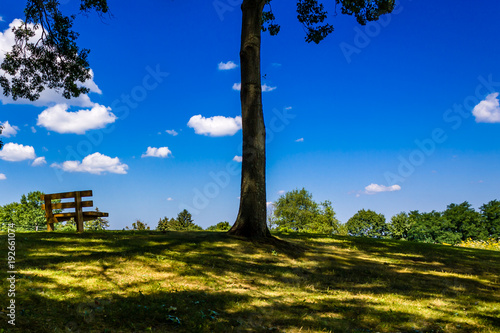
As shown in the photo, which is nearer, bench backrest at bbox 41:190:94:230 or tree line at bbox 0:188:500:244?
bench backrest at bbox 41:190:94:230

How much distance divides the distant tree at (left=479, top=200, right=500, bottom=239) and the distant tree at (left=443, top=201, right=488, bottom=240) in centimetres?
76

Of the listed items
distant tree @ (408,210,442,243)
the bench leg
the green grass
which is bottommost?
distant tree @ (408,210,442,243)

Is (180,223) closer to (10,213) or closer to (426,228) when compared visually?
(10,213)

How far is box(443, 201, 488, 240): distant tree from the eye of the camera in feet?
185

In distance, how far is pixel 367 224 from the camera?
258 feet

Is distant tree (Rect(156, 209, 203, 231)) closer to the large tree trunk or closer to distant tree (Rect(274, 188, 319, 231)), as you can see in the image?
distant tree (Rect(274, 188, 319, 231))

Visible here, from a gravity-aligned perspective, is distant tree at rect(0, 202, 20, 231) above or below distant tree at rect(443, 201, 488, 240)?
above

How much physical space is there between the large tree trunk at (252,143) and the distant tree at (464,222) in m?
61.0

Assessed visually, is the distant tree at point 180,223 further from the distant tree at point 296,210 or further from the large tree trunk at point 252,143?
the large tree trunk at point 252,143

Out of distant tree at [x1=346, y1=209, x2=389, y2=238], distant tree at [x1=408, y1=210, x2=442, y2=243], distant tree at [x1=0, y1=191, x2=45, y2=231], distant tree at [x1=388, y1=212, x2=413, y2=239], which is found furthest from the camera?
distant tree at [x1=346, y1=209, x2=389, y2=238]

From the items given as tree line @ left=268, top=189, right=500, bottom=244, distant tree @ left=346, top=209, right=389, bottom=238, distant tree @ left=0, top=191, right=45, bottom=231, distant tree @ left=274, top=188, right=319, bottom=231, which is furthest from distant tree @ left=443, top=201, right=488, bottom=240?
distant tree @ left=0, top=191, right=45, bottom=231

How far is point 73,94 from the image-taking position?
54.3 feet

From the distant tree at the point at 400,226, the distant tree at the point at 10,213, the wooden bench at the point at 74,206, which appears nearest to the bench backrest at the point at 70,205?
the wooden bench at the point at 74,206

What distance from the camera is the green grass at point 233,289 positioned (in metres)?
5.07
